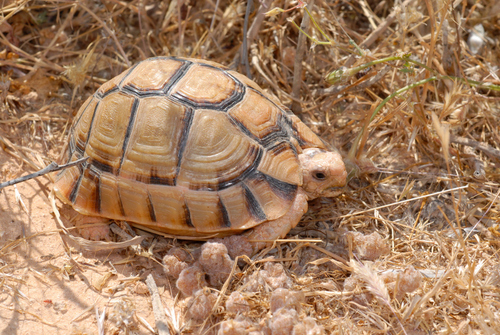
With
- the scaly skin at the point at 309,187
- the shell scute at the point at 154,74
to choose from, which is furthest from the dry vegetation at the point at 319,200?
the shell scute at the point at 154,74

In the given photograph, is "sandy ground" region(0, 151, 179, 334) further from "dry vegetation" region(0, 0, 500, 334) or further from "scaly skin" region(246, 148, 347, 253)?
"scaly skin" region(246, 148, 347, 253)

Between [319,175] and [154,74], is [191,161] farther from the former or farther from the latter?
[319,175]

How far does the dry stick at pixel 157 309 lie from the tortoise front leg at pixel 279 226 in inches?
26.3

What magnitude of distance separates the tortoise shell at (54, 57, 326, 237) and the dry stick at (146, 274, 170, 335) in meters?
0.37

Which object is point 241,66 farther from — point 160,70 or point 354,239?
point 354,239

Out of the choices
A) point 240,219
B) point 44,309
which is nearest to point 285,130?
point 240,219

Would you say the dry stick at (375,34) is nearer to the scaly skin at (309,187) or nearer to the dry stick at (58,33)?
the scaly skin at (309,187)

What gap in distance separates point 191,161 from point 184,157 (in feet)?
0.17

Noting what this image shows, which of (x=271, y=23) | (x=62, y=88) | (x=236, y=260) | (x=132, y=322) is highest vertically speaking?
(x=271, y=23)

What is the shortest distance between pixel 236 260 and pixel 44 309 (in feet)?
3.78

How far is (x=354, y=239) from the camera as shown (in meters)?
2.80

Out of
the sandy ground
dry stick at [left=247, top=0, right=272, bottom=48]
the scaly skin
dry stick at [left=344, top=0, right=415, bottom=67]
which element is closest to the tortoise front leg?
the scaly skin

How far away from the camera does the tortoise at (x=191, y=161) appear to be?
274 centimetres

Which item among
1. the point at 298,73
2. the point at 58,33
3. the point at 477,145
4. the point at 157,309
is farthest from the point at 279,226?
the point at 58,33
